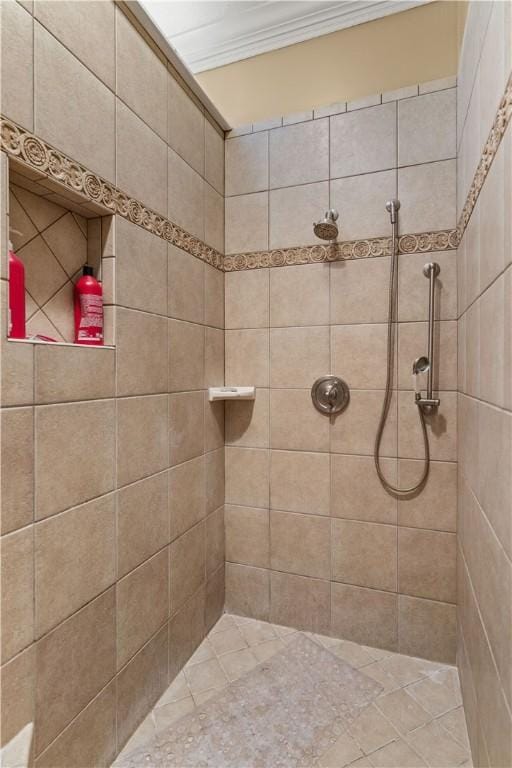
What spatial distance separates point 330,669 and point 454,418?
1.12 meters

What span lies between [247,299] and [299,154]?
0.69 m

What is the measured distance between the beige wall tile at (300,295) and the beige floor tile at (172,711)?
1526 mm

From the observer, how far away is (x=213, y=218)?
1.88m

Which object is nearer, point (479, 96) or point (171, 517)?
point (479, 96)

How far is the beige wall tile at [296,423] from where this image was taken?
1848 millimetres

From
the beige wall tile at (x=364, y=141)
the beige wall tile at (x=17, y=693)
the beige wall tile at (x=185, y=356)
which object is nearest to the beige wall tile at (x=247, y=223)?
the beige wall tile at (x=364, y=141)

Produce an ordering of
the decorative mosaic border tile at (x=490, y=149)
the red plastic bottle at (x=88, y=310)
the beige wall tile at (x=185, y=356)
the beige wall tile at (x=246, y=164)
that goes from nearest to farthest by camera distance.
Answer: the decorative mosaic border tile at (x=490, y=149) < the red plastic bottle at (x=88, y=310) < the beige wall tile at (x=185, y=356) < the beige wall tile at (x=246, y=164)

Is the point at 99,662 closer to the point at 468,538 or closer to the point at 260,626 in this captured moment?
the point at 260,626

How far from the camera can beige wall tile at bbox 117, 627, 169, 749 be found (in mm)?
1293

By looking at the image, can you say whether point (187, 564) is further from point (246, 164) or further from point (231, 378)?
point (246, 164)

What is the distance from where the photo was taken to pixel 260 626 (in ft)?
6.29

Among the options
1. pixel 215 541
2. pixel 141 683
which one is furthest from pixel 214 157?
pixel 141 683

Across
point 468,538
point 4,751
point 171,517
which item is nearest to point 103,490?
point 171,517

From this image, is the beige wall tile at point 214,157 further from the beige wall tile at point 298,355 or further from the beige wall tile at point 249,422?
the beige wall tile at point 249,422
